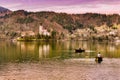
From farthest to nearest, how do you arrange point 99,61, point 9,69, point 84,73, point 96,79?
point 99,61, point 9,69, point 84,73, point 96,79

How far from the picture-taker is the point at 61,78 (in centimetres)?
9925

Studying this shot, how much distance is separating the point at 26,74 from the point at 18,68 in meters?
16.2

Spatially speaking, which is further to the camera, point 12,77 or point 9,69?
point 9,69

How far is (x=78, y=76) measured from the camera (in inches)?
4090

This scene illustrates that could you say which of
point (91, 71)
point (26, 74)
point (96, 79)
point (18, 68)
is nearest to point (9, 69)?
point (18, 68)

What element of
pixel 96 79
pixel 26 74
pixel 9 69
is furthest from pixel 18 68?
pixel 96 79

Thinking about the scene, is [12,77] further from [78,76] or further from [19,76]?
[78,76]

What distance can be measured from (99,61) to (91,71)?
3166 centimetres

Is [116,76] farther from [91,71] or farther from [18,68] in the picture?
[18,68]

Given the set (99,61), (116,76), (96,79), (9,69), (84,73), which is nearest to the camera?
(96,79)

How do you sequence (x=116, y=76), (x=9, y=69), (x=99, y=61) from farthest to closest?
1. (x=99, y=61)
2. (x=9, y=69)
3. (x=116, y=76)

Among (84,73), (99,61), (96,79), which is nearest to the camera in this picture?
(96,79)

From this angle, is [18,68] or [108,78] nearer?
[108,78]

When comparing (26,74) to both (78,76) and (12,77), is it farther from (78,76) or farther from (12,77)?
(78,76)
